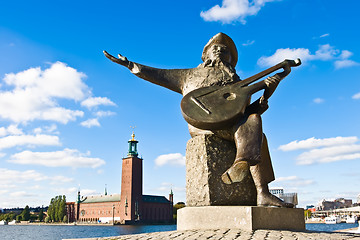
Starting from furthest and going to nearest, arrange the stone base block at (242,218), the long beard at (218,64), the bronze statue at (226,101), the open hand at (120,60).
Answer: the open hand at (120,60), the long beard at (218,64), the bronze statue at (226,101), the stone base block at (242,218)

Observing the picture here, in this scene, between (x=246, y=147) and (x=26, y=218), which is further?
(x=26, y=218)

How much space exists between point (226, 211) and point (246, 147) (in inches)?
30.0

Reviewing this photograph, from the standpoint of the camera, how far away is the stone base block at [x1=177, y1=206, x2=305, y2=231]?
373cm

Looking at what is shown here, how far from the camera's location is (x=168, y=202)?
104m

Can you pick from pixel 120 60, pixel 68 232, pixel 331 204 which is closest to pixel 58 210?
pixel 68 232

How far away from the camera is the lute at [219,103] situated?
404 cm

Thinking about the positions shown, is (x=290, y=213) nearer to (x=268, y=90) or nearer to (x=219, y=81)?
(x=268, y=90)

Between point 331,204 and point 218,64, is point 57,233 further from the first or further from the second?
point 331,204

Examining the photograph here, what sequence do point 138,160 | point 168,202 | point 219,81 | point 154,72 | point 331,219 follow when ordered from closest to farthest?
point 219,81
point 154,72
point 331,219
point 138,160
point 168,202

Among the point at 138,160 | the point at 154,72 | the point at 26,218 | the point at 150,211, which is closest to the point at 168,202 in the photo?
the point at 150,211

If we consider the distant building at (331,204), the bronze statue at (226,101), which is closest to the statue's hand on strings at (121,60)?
the bronze statue at (226,101)

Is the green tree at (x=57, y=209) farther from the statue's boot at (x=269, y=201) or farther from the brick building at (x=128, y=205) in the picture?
the statue's boot at (x=269, y=201)

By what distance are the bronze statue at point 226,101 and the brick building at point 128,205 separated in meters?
82.2

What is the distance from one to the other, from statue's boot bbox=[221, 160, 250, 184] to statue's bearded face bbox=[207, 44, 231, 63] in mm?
1935
